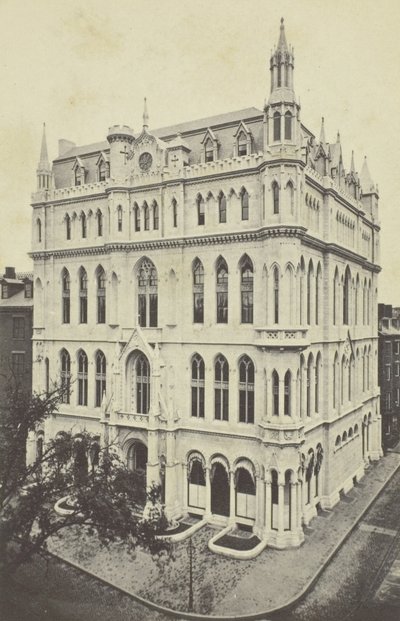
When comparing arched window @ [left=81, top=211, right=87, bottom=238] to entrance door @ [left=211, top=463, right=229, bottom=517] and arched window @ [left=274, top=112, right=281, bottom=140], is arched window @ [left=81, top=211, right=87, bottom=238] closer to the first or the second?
arched window @ [left=274, top=112, right=281, bottom=140]

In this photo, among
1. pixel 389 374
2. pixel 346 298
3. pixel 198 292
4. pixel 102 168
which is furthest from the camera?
pixel 389 374

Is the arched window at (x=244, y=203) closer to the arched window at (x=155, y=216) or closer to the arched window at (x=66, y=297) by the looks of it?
the arched window at (x=155, y=216)

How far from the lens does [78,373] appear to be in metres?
39.4

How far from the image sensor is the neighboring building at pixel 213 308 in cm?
3103

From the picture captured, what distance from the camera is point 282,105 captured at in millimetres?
30953

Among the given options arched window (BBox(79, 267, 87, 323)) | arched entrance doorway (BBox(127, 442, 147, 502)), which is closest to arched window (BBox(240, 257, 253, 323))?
arched entrance doorway (BBox(127, 442, 147, 502))

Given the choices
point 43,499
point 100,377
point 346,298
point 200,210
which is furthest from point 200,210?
point 43,499

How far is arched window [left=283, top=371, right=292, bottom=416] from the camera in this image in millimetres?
31031

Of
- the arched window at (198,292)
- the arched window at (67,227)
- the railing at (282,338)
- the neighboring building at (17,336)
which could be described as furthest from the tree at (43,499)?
the neighboring building at (17,336)

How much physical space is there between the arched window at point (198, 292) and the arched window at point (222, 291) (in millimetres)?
1182

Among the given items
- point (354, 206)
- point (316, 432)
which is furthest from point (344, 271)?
point (316, 432)

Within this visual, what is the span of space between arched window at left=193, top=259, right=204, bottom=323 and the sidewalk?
43.9 ft

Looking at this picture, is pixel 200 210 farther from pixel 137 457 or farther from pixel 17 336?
pixel 17 336

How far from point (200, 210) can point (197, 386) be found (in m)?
11.6
